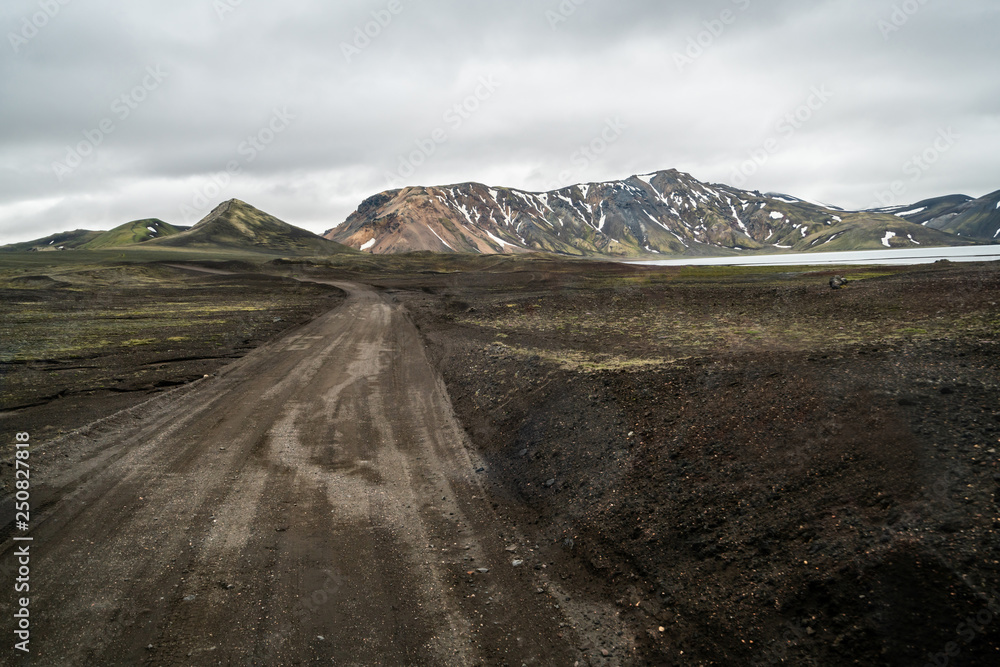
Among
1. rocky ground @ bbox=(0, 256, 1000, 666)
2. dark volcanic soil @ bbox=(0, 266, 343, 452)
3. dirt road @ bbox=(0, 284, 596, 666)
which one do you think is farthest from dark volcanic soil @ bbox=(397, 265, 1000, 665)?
dark volcanic soil @ bbox=(0, 266, 343, 452)

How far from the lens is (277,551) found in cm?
652

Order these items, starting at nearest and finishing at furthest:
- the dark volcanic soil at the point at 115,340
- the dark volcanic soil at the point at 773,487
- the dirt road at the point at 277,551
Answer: the dark volcanic soil at the point at 773,487 → the dirt road at the point at 277,551 → the dark volcanic soil at the point at 115,340

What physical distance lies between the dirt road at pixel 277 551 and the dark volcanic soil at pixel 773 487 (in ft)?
3.62

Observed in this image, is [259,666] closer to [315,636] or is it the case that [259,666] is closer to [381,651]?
[315,636]

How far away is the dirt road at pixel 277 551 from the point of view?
16.3 feet

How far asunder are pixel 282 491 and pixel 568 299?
105 feet

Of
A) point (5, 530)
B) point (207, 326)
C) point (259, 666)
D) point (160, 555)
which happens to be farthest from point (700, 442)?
point (207, 326)

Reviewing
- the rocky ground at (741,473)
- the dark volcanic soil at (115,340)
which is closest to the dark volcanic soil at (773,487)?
the rocky ground at (741,473)

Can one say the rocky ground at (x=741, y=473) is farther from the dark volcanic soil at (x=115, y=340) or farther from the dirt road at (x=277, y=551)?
the dirt road at (x=277, y=551)

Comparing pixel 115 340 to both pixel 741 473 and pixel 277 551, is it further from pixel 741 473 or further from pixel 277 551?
pixel 741 473

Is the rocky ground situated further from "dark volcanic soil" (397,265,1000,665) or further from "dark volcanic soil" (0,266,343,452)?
"dark volcanic soil" (0,266,343,452)

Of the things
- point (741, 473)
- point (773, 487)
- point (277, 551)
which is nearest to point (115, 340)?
point (277, 551)

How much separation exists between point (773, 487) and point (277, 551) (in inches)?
279

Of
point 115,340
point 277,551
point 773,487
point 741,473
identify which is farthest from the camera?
point 115,340
